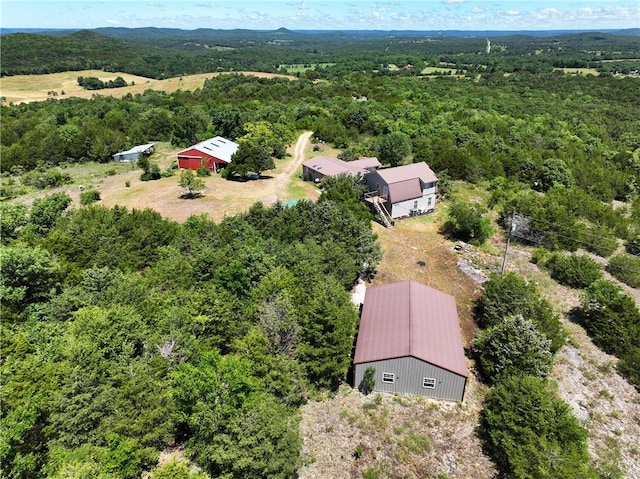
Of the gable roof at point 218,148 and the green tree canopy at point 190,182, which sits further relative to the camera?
the gable roof at point 218,148

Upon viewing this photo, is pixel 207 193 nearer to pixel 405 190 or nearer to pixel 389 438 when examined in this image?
pixel 405 190

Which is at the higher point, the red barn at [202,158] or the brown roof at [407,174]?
the brown roof at [407,174]

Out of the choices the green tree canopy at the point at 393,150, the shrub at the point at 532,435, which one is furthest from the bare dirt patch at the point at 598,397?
the green tree canopy at the point at 393,150

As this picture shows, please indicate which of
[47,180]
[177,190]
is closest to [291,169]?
[177,190]

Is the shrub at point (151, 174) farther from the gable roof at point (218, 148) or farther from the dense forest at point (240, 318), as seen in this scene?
the dense forest at point (240, 318)

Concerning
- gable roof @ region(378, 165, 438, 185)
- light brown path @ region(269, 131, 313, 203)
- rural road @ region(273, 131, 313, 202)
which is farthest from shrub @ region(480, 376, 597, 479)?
rural road @ region(273, 131, 313, 202)

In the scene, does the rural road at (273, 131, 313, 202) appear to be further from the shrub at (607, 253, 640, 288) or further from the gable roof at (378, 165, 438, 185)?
the shrub at (607, 253, 640, 288)
